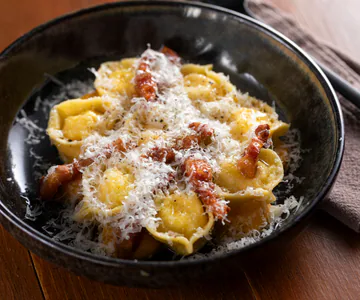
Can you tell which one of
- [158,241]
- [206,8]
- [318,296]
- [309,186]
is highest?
[206,8]

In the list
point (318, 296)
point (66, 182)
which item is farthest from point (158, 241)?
point (318, 296)

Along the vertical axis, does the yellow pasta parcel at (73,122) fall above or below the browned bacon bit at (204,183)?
below

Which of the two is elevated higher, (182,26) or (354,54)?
(354,54)

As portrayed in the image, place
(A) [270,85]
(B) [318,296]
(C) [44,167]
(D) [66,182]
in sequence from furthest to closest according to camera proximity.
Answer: (A) [270,85] → (C) [44,167] → (D) [66,182] → (B) [318,296]

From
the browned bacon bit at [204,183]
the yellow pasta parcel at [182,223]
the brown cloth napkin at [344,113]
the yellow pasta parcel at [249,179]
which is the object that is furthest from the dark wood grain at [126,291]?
the brown cloth napkin at [344,113]

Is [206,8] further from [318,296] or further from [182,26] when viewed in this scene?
[318,296]

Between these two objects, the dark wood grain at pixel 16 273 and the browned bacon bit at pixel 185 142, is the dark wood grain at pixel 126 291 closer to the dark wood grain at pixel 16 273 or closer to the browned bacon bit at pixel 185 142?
the dark wood grain at pixel 16 273
